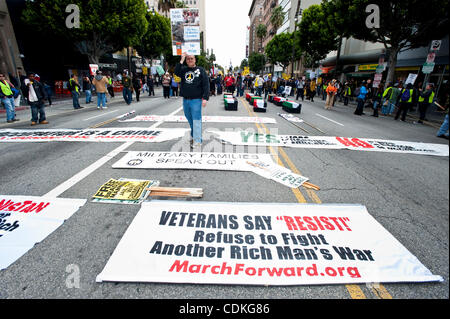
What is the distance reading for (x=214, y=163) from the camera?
4902 millimetres

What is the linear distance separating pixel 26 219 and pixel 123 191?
3.80 ft

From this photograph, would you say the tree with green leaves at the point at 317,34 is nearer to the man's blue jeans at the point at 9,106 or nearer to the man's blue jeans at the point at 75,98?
the man's blue jeans at the point at 75,98

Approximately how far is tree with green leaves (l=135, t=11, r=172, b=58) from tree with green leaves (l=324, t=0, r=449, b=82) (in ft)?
87.7

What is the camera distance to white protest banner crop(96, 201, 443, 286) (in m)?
2.12

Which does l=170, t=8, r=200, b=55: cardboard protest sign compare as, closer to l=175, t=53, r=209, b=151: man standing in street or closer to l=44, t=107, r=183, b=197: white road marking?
l=175, t=53, r=209, b=151: man standing in street

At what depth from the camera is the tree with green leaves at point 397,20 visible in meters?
13.0

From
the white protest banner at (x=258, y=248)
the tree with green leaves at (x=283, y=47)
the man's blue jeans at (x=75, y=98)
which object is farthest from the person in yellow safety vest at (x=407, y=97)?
the tree with green leaves at (x=283, y=47)

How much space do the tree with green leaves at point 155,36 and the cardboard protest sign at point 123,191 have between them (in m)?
36.0

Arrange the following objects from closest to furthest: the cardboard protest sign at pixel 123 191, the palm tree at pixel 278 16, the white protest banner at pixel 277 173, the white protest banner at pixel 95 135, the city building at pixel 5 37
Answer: the cardboard protest sign at pixel 123 191
the white protest banner at pixel 277 173
the white protest banner at pixel 95 135
the city building at pixel 5 37
the palm tree at pixel 278 16

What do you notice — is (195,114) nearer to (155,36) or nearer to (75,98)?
(75,98)

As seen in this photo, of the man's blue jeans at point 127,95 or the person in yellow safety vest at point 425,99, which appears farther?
the man's blue jeans at point 127,95

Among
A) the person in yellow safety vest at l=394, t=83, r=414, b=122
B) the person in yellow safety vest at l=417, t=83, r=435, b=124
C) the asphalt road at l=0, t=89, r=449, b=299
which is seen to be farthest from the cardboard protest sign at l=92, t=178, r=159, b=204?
the person in yellow safety vest at l=417, t=83, r=435, b=124

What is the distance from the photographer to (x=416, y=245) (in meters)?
2.62

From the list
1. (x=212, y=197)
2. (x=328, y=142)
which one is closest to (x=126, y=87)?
(x=328, y=142)
